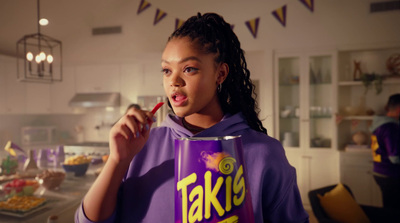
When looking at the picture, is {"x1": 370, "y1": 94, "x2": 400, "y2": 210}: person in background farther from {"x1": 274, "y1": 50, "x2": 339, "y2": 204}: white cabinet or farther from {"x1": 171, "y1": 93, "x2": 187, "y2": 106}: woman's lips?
{"x1": 171, "y1": 93, "x2": 187, "y2": 106}: woman's lips

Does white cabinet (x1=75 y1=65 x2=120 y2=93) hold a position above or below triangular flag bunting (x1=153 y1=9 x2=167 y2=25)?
below

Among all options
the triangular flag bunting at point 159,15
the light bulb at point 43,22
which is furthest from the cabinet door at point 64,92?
the triangular flag bunting at point 159,15

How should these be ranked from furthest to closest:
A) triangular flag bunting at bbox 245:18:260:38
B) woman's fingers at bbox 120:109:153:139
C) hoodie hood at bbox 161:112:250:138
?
1. triangular flag bunting at bbox 245:18:260:38
2. hoodie hood at bbox 161:112:250:138
3. woman's fingers at bbox 120:109:153:139

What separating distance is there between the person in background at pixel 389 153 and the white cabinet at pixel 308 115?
2.49 feet

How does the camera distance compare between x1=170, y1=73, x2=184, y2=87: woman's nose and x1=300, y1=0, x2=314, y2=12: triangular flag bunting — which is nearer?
x1=170, y1=73, x2=184, y2=87: woman's nose

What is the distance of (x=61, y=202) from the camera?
139 centimetres

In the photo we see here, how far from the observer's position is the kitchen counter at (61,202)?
1.22 metres

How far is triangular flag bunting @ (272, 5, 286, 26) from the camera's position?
359cm

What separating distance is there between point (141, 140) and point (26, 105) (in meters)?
4.55

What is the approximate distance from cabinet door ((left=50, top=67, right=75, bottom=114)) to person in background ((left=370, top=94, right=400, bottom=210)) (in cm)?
399

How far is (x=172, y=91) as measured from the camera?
45cm

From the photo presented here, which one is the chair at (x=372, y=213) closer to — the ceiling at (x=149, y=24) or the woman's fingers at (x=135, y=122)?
the woman's fingers at (x=135, y=122)

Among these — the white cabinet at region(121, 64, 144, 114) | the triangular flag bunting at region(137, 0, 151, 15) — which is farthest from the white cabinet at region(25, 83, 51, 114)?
the triangular flag bunting at region(137, 0, 151, 15)

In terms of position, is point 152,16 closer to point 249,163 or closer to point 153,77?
point 153,77
